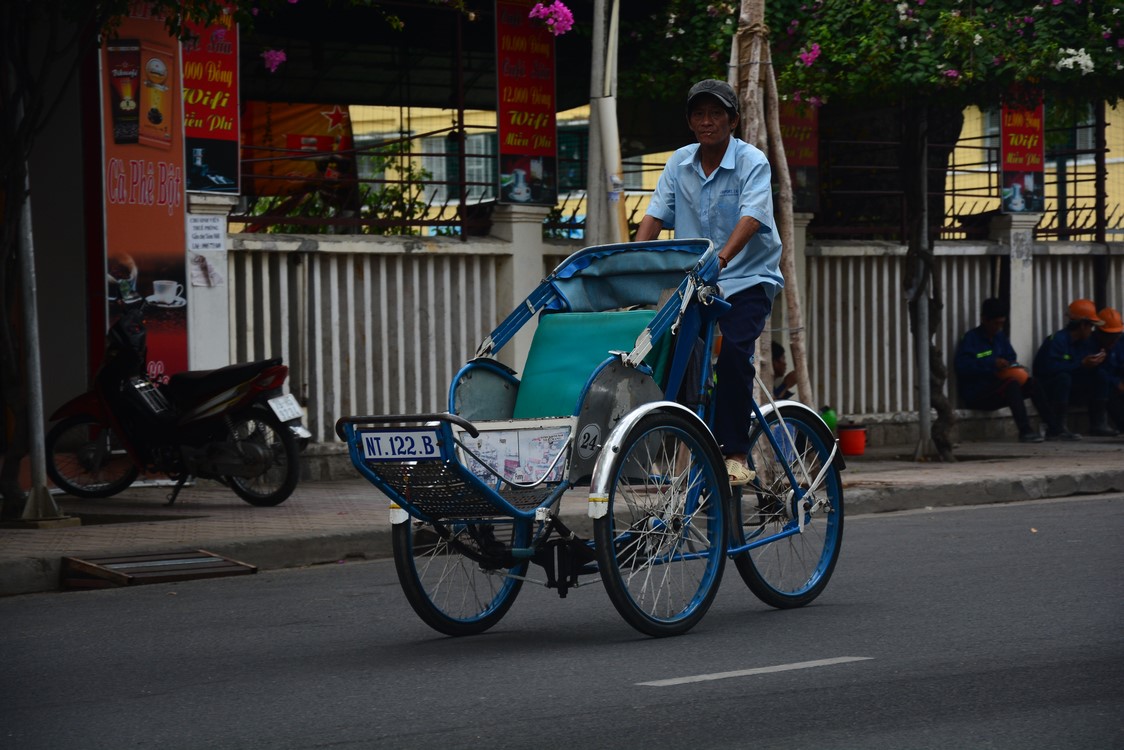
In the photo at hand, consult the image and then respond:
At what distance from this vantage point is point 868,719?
459cm

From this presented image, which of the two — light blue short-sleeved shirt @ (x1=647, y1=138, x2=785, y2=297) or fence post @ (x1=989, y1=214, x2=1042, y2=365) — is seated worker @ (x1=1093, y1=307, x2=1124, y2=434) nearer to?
fence post @ (x1=989, y1=214, x2=1042, y2=365)

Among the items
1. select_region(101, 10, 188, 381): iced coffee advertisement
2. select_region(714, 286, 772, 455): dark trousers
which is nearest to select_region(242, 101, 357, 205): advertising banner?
select_region(101, 10, 188, 381): iced coffee advertisement

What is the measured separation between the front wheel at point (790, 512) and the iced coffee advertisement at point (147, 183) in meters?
5.61

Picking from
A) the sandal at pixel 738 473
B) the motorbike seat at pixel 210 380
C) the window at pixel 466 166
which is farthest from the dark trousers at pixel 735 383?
the window at pixel 466 166

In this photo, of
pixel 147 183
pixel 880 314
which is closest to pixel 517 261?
pixel 147 183

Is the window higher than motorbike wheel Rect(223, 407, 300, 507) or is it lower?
higher

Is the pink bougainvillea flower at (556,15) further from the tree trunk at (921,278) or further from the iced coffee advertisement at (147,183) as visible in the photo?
the tree trunk at (921,278)

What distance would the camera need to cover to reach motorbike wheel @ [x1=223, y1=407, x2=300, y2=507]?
1055cm

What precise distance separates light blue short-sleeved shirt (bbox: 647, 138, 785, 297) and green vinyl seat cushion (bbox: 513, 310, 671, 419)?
0.65 meters

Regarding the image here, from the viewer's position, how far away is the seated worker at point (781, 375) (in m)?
13.3

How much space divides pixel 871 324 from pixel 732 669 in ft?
35.2

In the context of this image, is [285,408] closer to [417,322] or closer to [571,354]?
[417,322]

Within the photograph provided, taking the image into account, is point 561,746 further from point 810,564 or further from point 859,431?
point 859,431

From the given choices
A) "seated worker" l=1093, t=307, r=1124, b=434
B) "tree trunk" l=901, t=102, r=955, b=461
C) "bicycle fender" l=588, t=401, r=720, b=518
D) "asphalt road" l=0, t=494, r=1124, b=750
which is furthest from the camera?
"seated worker" l=1093, t=307, r=1124, b=434
